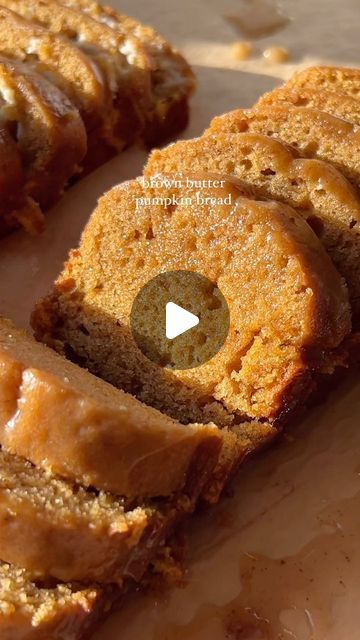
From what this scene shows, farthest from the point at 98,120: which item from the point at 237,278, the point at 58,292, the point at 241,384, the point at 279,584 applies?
the point at 279,584

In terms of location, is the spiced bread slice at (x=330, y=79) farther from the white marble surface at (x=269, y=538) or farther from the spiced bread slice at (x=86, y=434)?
the spiced bread slice at (x=86, y=434)

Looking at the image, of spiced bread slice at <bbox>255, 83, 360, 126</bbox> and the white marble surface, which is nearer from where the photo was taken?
the white marble surface

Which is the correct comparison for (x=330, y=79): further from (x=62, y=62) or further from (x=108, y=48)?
(x=62, y=62)

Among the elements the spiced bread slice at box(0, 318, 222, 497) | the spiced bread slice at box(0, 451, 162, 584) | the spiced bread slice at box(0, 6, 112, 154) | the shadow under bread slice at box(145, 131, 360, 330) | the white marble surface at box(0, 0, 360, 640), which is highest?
the shadow under bread slice at box(145, 131, 360, 330)

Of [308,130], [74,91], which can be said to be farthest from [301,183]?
[74,91]

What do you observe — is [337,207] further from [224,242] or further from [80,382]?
[80,382]

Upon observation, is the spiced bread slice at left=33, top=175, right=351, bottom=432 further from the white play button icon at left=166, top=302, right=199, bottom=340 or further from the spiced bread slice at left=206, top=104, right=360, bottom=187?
the spiced bread slice at left=206, top=104, right=360, bottom=187

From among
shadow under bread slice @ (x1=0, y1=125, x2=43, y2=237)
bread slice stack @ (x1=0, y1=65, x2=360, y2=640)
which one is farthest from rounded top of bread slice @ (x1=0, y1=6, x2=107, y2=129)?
bread slice stack @ (x1=0, y1=65, x2=360, y2=640)
